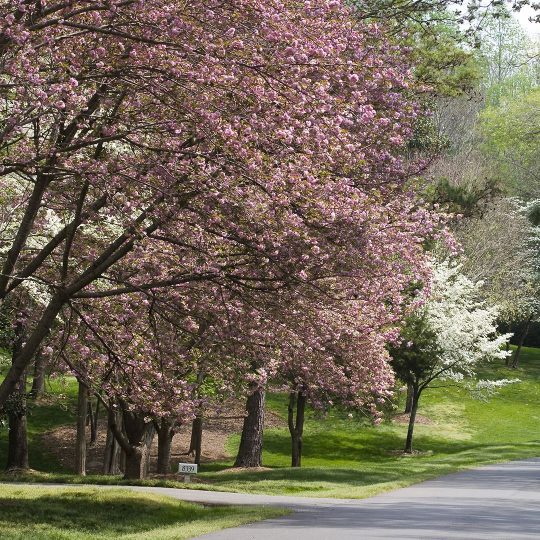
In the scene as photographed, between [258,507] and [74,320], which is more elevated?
[74,320]

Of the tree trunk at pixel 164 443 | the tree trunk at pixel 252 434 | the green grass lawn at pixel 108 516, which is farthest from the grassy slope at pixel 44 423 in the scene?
the green grass lawn at pixel 108 516

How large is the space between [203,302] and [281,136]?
4891 mm

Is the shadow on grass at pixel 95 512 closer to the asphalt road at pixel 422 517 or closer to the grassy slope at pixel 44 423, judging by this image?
the asphalt road at pixel 422 517

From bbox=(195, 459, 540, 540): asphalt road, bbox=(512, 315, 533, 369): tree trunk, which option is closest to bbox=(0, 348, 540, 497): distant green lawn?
bbox=(512, 315, 533, 369): tree trunk

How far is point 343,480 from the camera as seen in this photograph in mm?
29172

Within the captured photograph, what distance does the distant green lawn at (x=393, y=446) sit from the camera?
2782 centimetres

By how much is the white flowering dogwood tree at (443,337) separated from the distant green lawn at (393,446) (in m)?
3.21

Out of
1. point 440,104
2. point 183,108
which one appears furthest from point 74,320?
point 440,104

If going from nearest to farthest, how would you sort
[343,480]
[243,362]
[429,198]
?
[243,362]
[343,480]
[429,198]

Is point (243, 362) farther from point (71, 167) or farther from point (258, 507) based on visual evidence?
point (71, 167)

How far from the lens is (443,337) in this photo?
1778 inches

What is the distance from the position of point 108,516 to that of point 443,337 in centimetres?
2892

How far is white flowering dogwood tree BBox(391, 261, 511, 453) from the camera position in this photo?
43281mm

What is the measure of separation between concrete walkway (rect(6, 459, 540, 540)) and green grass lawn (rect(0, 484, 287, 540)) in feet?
2.62
